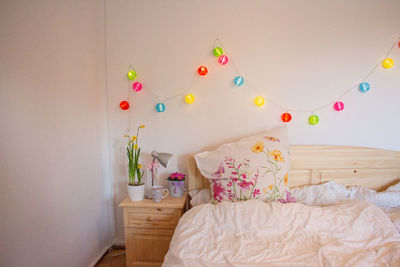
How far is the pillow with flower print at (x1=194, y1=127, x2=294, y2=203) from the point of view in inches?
63.6

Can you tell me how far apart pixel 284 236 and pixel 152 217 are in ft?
3.18

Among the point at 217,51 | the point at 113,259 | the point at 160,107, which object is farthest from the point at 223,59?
the point at 113,259

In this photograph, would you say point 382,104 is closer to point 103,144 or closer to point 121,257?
point 103,144

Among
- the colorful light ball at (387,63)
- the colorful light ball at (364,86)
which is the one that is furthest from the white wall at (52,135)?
the colorful light ball at (387,63)

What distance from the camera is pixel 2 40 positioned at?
1208 millimetres

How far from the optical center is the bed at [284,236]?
109 cm

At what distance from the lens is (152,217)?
1.78 metres

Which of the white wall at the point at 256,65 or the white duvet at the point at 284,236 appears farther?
the white wall at the point at 256,65

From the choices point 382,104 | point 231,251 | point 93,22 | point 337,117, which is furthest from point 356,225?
point 93,22

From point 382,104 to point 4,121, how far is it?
2.66m

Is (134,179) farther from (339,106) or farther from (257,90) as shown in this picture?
(339,106)

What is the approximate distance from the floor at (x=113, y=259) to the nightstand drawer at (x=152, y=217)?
0.48 m

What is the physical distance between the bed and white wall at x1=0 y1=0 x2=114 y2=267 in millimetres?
864

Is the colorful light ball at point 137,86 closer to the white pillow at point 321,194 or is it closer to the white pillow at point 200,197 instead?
the white pillow at point 200,197
